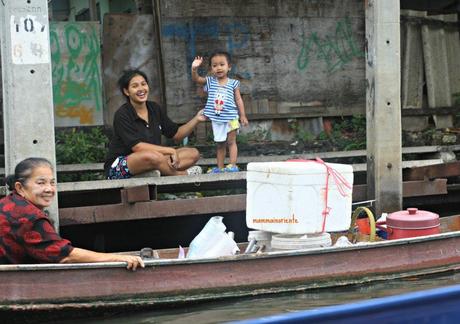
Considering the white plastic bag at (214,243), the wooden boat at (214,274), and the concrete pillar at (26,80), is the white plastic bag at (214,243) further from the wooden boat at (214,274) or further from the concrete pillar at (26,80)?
the concrete pillar at (26,80)

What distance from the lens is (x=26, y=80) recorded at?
21.0ft

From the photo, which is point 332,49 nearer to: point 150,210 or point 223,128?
point 223,128

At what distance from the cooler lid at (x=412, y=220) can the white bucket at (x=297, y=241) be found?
→ 77 centimetres

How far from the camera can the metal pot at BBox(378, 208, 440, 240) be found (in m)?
6.84

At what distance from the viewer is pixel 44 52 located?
21.1 ft

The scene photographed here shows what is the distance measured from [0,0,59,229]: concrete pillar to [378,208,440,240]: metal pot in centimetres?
294

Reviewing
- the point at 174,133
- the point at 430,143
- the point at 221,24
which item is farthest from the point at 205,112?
the point at 430,143

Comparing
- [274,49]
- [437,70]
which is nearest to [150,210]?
[274,49]

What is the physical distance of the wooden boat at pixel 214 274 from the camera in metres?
5.62

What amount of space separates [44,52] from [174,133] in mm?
1996

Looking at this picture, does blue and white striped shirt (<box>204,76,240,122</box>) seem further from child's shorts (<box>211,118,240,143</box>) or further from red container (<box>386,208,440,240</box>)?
red container (<box>386,208,440,240</box>)

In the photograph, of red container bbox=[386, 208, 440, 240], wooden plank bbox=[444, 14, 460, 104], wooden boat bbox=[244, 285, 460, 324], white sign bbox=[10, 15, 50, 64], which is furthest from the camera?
wooden plank bbox=[444, 14, 460, 104]

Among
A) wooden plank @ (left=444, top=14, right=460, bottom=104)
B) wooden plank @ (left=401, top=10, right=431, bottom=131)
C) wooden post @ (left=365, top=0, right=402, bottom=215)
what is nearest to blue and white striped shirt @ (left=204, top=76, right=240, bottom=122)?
wooden post @ (left=365, top=0, right=402, bottom=215)

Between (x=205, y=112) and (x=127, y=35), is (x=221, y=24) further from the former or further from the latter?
(x=205, y=112)
